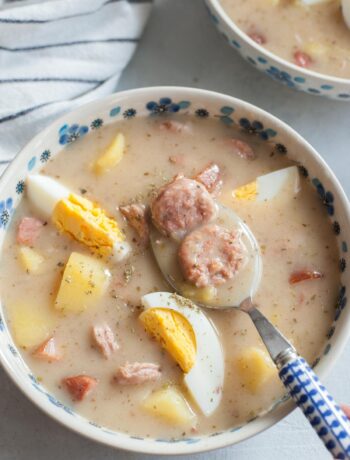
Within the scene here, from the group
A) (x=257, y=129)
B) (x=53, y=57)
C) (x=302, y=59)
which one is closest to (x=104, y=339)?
(x=257, y=129)

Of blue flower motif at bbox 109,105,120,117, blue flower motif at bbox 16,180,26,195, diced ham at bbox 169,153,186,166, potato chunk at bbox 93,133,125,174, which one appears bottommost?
blue flower motif at bbox 16,180,26,195

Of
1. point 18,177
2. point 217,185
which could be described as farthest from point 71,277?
point 217,185

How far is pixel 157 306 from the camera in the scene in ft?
7.32

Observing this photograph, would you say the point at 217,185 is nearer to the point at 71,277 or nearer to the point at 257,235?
the point at 257,235

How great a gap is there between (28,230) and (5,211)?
0.09 m

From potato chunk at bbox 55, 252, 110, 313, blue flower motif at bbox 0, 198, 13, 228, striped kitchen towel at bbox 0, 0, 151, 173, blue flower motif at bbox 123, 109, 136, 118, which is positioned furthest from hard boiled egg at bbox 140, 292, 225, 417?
striped kitchen towel at bbox 0, 0, 151, 173

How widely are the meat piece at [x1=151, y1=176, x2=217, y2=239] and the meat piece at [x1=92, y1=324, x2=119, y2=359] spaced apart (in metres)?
0.33

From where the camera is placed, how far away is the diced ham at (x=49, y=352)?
7.27 feet

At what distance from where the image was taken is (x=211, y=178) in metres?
2.39

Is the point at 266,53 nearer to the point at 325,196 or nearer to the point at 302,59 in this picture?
the point at 302,59

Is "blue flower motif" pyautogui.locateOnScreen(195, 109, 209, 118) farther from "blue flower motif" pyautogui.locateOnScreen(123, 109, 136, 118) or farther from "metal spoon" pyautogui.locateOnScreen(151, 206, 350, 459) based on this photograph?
"metal spoon" pyautogui.locateOnScreen(151, 206, 350, 459)

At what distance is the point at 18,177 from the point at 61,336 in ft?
1.60

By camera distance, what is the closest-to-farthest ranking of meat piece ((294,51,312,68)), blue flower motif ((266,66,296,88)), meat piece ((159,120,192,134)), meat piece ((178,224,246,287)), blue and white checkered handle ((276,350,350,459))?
blue and white checkered handle ((276,350,350,459)) < meat piece ((178,224,246,287)) < meat piece ((159,120,192,134)) < blue flower motif ((266,66,296,88)) < meat piece ((294,51,312,68))

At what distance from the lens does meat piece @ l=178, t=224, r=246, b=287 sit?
223cm
